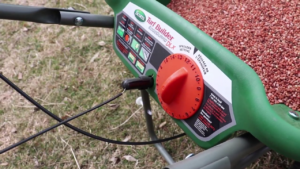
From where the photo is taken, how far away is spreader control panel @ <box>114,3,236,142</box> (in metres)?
0.76

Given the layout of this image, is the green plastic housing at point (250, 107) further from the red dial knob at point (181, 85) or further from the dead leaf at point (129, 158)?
the dead leaf at point (129, 158)

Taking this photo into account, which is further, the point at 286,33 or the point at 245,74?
the point at 286,33

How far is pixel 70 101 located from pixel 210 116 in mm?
1118

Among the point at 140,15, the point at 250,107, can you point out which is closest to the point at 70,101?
the point at 140,15

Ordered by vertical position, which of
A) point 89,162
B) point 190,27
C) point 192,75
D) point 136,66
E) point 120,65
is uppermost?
point 190,27

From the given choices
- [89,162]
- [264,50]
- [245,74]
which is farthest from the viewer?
[89,162]

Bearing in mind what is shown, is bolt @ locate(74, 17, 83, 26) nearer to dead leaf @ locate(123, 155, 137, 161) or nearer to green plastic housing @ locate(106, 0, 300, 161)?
green plastic housing @ locate(106, 0, 300, 161)

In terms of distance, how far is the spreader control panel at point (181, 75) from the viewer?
0.76 m

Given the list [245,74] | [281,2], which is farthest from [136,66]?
[281,2]

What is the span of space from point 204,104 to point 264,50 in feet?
0.95

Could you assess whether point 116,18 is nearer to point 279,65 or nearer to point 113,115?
point 279,65

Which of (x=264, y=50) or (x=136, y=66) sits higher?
(x=264, y=50)

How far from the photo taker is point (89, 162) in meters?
1.48

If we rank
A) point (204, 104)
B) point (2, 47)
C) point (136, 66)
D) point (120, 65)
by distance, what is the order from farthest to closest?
point (2, 47), point (120, 65), point (136, 66), point (204, 104)
